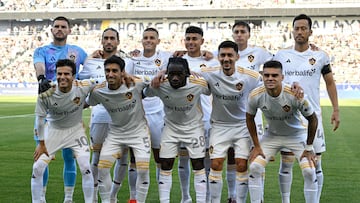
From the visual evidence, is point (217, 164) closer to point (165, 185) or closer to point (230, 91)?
point (165, 185)

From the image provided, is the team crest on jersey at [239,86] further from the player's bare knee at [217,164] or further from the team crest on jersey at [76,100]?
the team crest on jersey at [76,100]

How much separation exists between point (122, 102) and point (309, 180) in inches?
92.9

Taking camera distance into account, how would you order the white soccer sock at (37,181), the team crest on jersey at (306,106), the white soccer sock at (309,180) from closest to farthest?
the team crest on jersey at (306,106), the white soccer sock at (309,180), the white soccer sock at (37,181)

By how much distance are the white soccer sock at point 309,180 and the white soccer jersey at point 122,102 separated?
2.02 metres

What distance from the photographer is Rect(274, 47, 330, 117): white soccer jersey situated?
713 cm

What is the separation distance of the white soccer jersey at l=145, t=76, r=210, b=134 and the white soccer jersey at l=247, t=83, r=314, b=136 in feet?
2.21

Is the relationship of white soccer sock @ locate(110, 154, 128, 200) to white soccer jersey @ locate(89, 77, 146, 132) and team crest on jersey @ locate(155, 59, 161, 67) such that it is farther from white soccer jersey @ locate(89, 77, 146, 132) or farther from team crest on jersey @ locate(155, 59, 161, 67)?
team crest on jersey @ locate(155, 59, 161, 67)

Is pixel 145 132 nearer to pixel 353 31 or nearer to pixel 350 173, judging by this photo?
pixel 350 173

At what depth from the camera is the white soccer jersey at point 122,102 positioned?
270 inches

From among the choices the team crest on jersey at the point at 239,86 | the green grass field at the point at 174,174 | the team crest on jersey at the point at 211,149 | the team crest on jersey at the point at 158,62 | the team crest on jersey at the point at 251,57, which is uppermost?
the team crest on jersey at the point at 251,57

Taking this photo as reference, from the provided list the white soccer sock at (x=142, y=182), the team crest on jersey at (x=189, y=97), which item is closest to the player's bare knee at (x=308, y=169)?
the team crest on jersey at (x=189, y=97)

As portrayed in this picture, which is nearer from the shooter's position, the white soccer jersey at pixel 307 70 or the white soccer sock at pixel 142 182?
the white soccer sock at pixel 142 182

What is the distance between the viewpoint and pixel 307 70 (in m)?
7.14

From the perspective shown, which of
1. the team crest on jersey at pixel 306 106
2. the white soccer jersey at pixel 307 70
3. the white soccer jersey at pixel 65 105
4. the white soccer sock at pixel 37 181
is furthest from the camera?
the white soccer jersey at pixel 307 70
